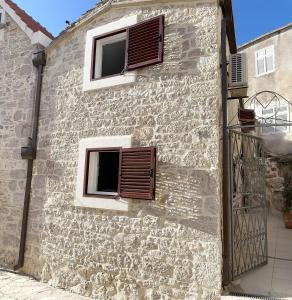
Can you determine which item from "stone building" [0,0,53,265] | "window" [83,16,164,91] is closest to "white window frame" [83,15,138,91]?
"window" [83,16,164,91]

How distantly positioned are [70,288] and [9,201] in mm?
2713

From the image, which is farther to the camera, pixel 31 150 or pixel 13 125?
pixel 13 125

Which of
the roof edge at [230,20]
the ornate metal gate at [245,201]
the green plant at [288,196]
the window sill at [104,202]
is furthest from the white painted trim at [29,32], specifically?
the green plant at [288,196]

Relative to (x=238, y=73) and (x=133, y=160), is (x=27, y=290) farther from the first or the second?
(x=238, y=73)

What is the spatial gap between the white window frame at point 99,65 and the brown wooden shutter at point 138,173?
4.83ft

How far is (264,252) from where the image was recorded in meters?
5.93

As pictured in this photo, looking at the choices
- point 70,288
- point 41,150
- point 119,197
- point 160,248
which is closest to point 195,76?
point 119,197

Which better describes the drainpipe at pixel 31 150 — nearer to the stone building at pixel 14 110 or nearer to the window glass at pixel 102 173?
the stone building at pixel 14 110

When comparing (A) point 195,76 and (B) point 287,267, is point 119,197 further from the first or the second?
(B) point 287,267

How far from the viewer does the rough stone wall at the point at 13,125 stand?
671 cm

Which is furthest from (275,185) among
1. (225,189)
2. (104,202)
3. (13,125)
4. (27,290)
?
(13,125)

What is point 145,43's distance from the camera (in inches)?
215

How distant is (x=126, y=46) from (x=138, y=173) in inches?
104

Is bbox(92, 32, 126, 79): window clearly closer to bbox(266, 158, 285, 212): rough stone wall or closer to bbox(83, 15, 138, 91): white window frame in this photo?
bbox(83, 15, 138, 91): white window frame
